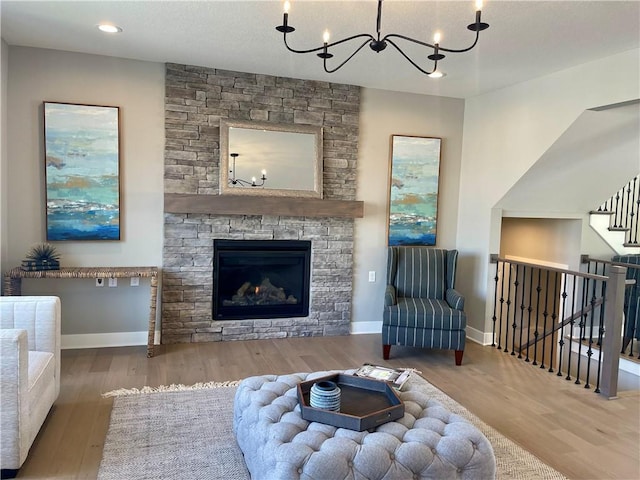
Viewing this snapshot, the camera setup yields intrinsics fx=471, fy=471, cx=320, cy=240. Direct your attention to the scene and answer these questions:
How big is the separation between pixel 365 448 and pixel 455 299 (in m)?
2.61

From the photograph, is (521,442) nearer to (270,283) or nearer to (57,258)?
(270,283)

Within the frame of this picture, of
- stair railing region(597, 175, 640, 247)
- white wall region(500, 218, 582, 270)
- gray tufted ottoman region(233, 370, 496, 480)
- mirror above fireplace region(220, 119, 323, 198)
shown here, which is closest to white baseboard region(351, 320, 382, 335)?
mirror above fireplace region(220, 119, 323, 198)

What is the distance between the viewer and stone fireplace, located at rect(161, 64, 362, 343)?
4.36m

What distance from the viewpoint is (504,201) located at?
15.7 feet

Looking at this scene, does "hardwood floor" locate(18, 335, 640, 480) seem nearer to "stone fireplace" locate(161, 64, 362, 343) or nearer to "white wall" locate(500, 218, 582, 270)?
"stone fireplace" locate(161, 64, 362, 343)

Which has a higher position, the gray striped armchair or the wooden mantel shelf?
the wooden mantel shelf

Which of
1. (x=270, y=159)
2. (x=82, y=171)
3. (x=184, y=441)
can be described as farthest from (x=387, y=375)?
(x=82, y=171)

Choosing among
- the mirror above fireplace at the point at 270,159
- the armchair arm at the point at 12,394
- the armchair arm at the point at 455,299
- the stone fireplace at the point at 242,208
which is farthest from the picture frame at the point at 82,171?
the armchair arm at the point at 455,299

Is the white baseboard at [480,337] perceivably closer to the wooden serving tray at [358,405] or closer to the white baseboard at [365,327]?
the white baseboard at [365,327]

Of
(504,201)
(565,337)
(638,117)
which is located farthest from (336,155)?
(565,337)

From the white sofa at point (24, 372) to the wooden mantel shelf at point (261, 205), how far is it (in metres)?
1.61

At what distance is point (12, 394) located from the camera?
87.2 inches

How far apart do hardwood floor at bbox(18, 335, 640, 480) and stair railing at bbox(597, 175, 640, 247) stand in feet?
7.83

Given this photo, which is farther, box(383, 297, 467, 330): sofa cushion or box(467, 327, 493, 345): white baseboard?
box(467, 327, 493, 345): white baseboard
